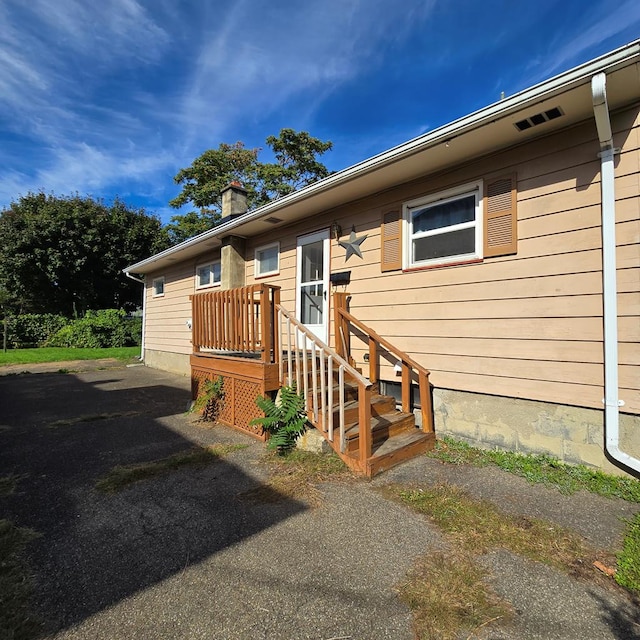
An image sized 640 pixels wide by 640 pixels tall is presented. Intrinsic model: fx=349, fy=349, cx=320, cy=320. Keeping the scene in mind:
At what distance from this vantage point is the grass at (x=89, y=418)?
5.07 metres

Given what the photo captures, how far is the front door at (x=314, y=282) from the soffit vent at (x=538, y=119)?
2956 millimetres

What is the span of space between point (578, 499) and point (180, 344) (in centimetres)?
961

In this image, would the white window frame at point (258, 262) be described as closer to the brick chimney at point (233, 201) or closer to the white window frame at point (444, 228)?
the brick chimney at point (233, 201)

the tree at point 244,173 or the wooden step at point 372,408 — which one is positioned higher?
the tree at point 244,173

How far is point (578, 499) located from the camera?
9.26 feet

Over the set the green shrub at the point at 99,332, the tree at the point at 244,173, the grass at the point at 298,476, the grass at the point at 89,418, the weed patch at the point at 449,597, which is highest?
the tree at the point at 244,173

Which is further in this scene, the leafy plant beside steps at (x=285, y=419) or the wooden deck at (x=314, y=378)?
the leafy plant beside steps at (x=285, y=419)

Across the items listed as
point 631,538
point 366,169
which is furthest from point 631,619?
point 366,169

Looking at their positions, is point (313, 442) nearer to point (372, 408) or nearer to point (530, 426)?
point (372, 408)

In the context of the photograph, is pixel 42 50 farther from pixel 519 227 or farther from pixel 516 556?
pixel 516 556

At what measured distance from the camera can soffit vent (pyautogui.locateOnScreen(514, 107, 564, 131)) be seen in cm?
323

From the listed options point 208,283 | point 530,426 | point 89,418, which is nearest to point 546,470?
point 530,426

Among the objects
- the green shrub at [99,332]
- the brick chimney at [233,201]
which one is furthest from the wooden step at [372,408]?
the green shrub at [99,332]

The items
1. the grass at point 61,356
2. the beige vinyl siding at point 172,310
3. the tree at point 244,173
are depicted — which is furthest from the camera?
the tree at point 244,173
